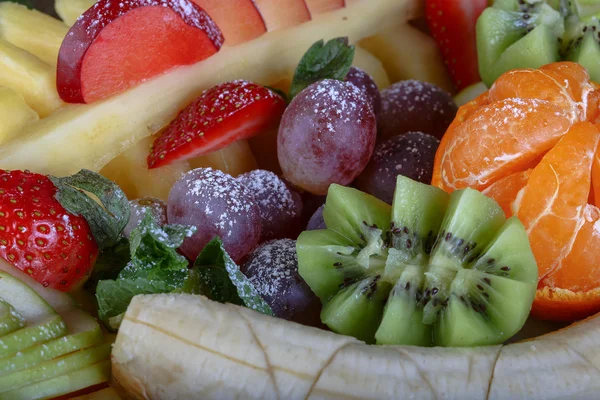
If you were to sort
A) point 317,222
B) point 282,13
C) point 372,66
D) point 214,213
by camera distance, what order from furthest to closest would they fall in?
point 372,66
point 282,13
point 317,222
point 214,213

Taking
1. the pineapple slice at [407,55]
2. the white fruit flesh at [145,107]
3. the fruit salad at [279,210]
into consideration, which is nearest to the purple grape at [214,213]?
the fruit salad at [279,210]

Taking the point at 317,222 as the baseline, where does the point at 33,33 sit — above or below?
above

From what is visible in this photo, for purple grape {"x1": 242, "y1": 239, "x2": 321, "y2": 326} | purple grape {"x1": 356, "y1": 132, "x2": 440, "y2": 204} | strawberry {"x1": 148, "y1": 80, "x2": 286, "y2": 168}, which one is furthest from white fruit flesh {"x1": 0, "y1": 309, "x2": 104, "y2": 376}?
purple grape {"x1": 356, "y1": 132, "x2": 440, "y2": 204}

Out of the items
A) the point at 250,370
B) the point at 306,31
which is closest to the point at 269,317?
the point at 250,370

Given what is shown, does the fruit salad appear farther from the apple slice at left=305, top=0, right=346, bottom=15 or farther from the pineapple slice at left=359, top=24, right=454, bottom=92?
the pineapple slice at left=359, top=24, right=454, bottom=92

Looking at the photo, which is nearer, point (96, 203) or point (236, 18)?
point (96, 203)

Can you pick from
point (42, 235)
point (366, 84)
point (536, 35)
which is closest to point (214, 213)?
point (42, 235)

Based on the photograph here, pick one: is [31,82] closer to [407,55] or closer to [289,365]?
[289,365]
